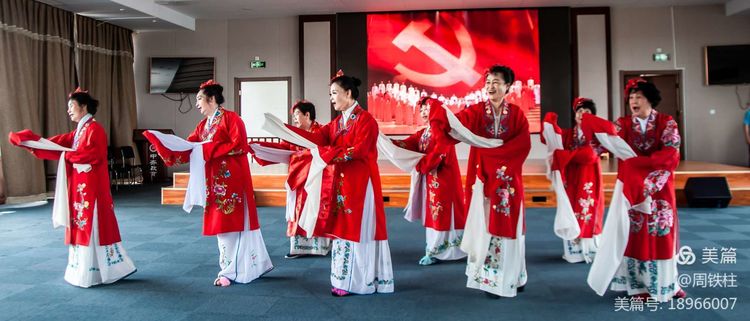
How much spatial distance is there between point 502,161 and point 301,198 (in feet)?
5.24

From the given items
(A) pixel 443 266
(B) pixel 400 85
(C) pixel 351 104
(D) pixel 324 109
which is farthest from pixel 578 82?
(C) pixel 351 104

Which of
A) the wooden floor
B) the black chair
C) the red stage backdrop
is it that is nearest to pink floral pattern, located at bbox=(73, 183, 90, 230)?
the wooden floor

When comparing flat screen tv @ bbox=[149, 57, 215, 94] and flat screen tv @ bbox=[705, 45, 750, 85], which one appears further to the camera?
flat screen tv @ bbox=[149, 57, 215, 94]

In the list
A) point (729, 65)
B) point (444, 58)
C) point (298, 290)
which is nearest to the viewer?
point (298, 290)

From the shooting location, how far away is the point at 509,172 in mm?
2811

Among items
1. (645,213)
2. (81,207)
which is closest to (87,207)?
(81,207)

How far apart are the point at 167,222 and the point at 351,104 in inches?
142

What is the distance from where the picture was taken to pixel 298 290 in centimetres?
311

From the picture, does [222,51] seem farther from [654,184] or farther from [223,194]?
[654,184]

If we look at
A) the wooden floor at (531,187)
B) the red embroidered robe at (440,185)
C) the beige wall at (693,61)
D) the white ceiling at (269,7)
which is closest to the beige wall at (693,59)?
the beige wall at (693,61)

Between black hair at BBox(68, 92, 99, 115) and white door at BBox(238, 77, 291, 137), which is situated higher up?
white door at BBox(238, 77, 291, 137)

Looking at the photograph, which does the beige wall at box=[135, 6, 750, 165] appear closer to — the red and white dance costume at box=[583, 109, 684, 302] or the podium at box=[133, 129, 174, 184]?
the red and white dance costume at box=[583, 109, 684, 302]

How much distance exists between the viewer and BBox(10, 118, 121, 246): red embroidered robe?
3184mm

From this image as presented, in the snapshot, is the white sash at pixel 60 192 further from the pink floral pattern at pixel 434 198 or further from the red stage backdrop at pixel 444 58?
the red stage backdrop at pixel 444 58
